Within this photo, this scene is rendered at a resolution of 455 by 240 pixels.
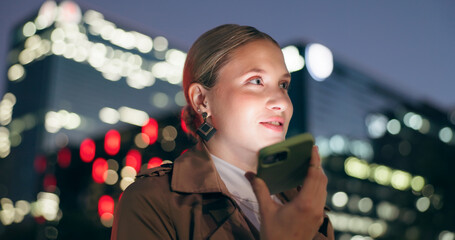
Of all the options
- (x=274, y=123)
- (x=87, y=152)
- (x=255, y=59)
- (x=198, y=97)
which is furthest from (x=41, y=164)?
(x=274, y=123)

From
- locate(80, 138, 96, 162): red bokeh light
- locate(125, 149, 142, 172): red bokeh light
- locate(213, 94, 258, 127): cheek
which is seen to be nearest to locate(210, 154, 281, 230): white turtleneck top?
locate(213, 94, 258, 127): cheek

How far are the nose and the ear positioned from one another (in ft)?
1.30

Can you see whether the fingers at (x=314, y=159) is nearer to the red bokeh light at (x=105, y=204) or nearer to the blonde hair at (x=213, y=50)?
the blonde hair at (x=213, y=50)

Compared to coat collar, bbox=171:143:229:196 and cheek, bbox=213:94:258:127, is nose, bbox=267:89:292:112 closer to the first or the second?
cheek, bbox=213:94:258:127

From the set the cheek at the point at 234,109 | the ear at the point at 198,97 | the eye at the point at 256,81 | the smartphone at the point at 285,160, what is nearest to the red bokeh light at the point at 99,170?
the ear at the point at 198,97

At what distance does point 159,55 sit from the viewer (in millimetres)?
122500

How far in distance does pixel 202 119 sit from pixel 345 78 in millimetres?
92954

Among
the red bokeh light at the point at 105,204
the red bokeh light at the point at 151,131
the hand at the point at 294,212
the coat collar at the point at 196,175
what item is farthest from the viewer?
the red bokeh light at the point at 151,131

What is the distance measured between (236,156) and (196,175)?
25cm

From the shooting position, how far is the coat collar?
6.81ft

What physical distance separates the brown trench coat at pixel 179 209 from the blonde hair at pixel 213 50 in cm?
52

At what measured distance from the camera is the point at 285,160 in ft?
5.83

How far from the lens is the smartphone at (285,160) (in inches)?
68.8

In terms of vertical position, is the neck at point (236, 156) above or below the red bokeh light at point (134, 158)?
above
